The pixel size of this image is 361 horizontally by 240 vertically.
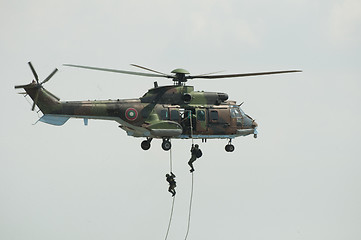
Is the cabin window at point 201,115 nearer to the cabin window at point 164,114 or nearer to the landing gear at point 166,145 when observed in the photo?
the cabin window at point 164,114

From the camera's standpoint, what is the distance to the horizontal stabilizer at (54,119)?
5353 cm

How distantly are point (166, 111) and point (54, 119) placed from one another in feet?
21.0

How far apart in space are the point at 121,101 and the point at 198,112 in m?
4.53

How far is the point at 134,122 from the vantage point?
55.0 meters

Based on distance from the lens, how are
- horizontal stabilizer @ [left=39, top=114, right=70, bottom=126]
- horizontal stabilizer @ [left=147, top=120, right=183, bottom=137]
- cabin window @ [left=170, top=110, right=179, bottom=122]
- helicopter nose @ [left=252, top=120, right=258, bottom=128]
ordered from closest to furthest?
horizontal stabilizer @ [left=39, top=114, right=70, bottom=126] → horizontal stabilizer @ [left=147, top=120, right=183, bottom=137] → cabin window @ [left=170, top=110, right=179, bottom=122] → helicopter nose @ [left=252, top=120, right=258, bottom=128]

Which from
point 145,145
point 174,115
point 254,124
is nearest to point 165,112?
point 174,115

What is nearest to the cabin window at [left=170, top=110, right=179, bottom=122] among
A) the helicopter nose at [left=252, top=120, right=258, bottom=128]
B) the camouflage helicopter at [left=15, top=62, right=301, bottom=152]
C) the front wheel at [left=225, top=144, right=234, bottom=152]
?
the camouflage helicopter at [left=15, top=62, right=301, bottom=152]

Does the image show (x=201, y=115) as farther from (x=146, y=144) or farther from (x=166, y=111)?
(x=146, y=144)

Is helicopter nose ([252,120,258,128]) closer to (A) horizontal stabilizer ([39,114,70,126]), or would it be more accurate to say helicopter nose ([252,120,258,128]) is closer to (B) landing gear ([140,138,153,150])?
(B) landing gear ([140,138,153,150])

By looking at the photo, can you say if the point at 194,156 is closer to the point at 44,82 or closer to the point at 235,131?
the point at 235,131

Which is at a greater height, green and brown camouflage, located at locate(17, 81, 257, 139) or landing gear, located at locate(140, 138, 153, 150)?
green and brown camouflage, located at locate(17, 81, 257, 139)

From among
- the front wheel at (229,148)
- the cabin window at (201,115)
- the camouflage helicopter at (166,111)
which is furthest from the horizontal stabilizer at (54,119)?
the front wheel at (229,148)

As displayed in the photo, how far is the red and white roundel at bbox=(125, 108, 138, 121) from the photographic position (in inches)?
2162

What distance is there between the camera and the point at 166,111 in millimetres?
55656
